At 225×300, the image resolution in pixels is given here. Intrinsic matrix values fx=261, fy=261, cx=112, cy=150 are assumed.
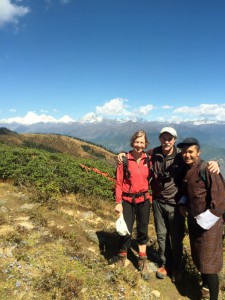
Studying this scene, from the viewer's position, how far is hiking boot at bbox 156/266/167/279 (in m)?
6.39

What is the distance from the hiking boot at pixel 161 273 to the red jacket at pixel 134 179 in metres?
1.85

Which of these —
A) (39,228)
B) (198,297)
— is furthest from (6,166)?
(198,297)

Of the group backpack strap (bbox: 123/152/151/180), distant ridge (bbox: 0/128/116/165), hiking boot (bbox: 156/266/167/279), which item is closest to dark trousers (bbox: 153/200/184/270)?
hiking boot (bbox: 156/266/167/279)

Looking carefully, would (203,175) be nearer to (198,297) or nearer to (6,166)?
(198,297)

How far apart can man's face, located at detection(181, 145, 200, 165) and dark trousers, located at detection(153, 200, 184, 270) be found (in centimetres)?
131

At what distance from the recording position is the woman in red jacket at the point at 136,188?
6254 millimetres

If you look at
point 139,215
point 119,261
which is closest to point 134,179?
point 139,215

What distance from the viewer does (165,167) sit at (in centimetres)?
607

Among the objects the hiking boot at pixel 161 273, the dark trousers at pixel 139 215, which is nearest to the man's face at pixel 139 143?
the dark trousers at pixel 139 215

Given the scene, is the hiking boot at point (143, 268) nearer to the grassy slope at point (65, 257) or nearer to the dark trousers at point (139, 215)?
the grassy slope at point (65, 257)

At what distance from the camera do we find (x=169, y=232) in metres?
6.39

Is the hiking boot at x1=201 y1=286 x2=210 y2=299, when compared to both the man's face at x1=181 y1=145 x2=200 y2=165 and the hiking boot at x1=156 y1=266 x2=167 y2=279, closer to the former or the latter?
the hiking boot at x1=156 y1=266 x2=167 y2=279

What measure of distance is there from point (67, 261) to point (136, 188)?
8.04ft

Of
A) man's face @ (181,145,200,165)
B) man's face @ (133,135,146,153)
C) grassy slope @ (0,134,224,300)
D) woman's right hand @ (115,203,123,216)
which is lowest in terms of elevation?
grassy slope @ (0,134,224,300)
